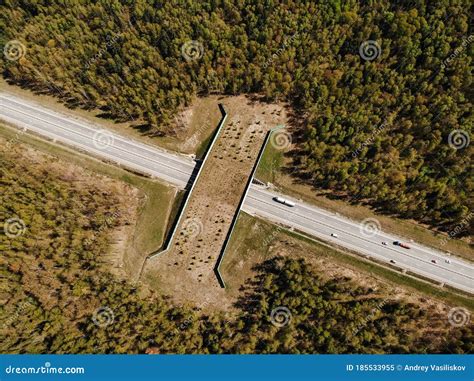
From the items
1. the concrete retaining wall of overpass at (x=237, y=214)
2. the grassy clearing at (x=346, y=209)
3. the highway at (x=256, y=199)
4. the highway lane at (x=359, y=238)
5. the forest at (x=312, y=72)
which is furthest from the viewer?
the concrete retaining wall of overpass at (x=237, y=214)

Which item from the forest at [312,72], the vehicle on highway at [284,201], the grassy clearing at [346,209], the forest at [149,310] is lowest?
the forest at [149,310]

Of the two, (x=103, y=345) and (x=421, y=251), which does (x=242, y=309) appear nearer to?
(x=103, y=345)

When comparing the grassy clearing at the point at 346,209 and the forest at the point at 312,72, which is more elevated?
the forest at the point at 312,72

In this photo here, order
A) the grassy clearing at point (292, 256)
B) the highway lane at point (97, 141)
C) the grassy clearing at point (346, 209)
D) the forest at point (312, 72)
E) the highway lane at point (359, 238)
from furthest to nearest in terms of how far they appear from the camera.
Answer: the highway lane at point (97, 141)
the grassy clearing at point (346, 209)
the forest at point (312, 72)
the highway lane at point (359, 238)
the grassy clearing at point (292, 256)

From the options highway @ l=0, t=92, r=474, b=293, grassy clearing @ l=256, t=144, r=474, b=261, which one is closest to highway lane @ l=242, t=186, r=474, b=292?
highway @ l=0, t=92, r=474, b=293

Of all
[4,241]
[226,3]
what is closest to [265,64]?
[226,3]

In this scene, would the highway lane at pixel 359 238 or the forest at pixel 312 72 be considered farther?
the forest at pixel 312 72

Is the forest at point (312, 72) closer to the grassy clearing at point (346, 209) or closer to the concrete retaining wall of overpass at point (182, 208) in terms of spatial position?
the grassy clearing at point (346, 209)

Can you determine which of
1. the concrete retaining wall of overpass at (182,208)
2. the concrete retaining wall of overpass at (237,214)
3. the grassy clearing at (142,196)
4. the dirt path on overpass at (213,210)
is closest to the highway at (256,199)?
the concrete retaining wall of overpass at (237,214)
